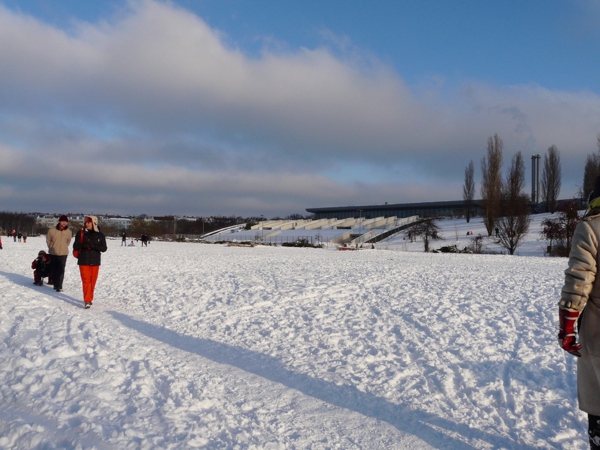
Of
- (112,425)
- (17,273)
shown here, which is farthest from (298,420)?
(17,273)

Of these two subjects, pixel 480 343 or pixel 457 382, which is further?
pixel 480 343

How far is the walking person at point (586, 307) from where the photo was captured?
3.01 metres

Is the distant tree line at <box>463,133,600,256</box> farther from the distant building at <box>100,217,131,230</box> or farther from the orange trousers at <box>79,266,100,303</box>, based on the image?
the distant building at <box>100,217,131,230</box>

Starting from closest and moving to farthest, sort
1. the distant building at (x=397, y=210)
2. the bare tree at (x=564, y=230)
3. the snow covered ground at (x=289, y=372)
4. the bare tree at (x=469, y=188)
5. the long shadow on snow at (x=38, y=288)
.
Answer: the snow covered ground at (x=289, y=372)
the long shadow on snow at (x=38, y=288)
the bare tree at (x=564, y=230)
the bare tree at (x=469, y=188)
the distant building at (x=397, y=210)

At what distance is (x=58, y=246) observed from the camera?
35.3 ft

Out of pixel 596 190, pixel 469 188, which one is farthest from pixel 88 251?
pixel 469 188

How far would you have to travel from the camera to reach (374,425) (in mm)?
→ 4164

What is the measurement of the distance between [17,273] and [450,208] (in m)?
102

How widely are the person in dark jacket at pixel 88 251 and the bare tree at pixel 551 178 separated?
78.9 metres

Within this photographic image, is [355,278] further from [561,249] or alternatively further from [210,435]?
[561,249]

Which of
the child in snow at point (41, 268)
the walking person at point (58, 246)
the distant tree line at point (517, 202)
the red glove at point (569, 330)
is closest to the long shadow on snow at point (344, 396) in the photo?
the red glove at point (569, 330)

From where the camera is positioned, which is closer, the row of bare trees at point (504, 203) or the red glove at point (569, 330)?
the red glove at point (569, 330)

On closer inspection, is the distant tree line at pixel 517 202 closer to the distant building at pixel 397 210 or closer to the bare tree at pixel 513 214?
the bare tree at pixel 513 214

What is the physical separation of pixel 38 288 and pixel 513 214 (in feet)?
133
